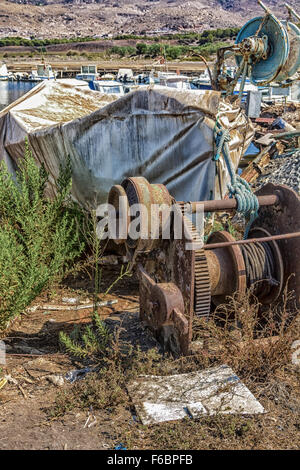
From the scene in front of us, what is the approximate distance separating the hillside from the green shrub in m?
136

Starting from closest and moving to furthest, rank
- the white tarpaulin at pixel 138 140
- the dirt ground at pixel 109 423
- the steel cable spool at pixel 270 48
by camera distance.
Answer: the dirt ground at pixel 109 423, the white tarpaulin at pixel 138 140, the steel cable spool at pixel 270 48

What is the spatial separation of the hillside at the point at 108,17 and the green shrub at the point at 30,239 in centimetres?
13601

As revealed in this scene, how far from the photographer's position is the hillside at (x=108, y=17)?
133 meters

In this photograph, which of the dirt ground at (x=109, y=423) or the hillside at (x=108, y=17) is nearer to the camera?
the dirt ground at (x=109, y=423)

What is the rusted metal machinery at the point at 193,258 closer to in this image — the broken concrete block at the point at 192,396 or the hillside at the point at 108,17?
the broken concrete block at the point at 192,396

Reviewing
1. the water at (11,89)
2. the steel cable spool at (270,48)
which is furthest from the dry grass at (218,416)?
the water at (11,89)

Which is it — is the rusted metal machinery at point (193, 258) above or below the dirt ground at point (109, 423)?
above

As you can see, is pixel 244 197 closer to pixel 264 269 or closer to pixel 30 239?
pixel 264 269

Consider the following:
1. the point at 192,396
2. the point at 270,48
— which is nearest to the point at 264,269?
the point at 192,396

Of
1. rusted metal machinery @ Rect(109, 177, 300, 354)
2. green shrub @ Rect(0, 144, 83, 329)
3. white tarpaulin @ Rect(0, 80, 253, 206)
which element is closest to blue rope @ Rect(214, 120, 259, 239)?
rusted metal machinery @ Rect(109, 177, 300, 354)

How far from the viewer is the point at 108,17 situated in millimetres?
151000

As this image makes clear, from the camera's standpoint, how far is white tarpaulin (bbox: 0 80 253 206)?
5355mm

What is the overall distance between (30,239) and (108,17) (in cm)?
16360
